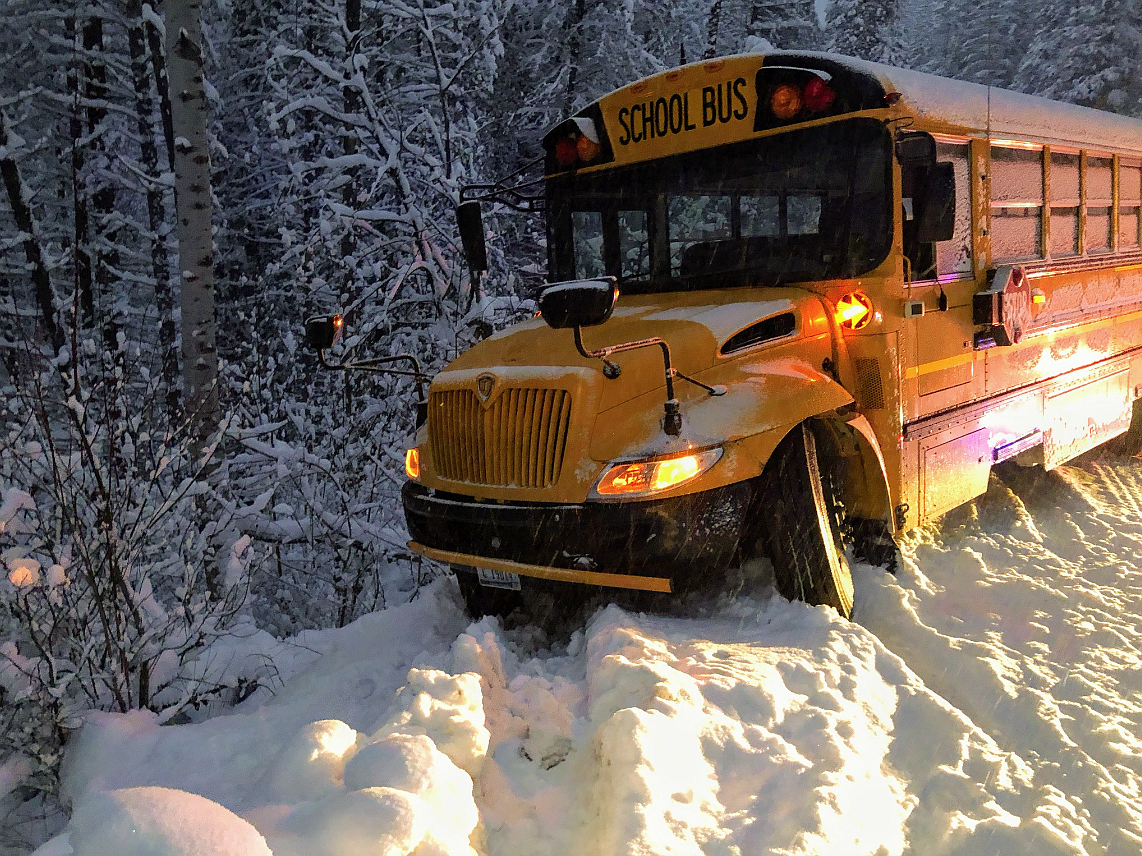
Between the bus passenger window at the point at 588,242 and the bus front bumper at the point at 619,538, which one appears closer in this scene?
the bus front bumper at the point at 619,538

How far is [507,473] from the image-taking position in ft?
11.9

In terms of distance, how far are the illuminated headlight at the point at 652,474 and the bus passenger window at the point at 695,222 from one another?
164 cm

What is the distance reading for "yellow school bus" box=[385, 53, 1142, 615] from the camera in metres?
3.41

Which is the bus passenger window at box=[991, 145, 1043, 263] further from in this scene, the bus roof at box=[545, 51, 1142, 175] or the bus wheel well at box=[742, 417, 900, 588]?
the bus wheel well at box=[742, 417, 900, 588]

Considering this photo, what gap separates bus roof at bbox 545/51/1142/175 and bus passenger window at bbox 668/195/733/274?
270 mm

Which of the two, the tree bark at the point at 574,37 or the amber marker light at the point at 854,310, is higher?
the tree bark at the point at 574,37

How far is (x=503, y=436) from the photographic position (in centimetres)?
364

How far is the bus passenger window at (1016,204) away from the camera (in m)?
4.98

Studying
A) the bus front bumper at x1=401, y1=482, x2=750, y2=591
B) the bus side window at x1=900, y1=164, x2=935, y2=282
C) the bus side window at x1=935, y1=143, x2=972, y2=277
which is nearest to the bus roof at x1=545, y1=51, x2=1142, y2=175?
the bus side window at x1=935, y1=143, x2=972, y2=277

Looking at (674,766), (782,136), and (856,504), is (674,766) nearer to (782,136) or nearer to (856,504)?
(856,504)

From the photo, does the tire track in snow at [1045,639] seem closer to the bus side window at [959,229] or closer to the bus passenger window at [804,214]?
the bus side window at [959,229]

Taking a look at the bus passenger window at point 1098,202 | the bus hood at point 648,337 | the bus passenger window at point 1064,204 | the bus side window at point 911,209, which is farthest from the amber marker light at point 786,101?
the bus passenger window at point 1098,202

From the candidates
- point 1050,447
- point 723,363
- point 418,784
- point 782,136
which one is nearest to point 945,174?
point 782,136

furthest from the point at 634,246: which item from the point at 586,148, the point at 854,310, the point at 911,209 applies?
the point at 911,209
